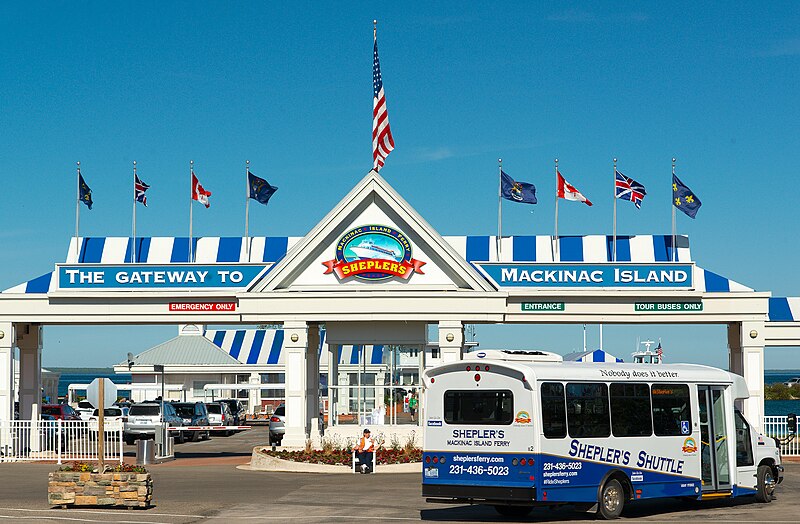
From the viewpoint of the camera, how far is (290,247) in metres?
38.0

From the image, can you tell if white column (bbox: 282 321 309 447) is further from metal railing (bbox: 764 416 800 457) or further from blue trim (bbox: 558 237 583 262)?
metal railing (bbox: 764 416 800 457)

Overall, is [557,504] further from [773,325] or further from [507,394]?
[773,325]

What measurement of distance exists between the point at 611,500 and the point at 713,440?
9.45 feet

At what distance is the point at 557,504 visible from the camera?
61.7ft

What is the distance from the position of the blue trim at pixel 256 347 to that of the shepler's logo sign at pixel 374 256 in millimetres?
43266

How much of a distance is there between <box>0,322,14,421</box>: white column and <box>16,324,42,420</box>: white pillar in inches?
75.7

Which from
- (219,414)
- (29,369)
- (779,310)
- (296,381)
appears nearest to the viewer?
(296,381)

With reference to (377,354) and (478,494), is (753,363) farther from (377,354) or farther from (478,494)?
(478,494)

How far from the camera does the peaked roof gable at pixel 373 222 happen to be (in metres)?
33.9

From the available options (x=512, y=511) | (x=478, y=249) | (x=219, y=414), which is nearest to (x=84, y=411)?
(x=219, y=414)

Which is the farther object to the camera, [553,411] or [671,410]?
[671,410]

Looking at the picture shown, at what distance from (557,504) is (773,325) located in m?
20.4

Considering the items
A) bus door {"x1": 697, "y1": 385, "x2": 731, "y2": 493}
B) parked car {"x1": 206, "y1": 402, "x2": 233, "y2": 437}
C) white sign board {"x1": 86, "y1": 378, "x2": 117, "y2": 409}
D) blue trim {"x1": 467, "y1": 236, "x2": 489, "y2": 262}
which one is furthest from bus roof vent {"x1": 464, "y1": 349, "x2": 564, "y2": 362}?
parked car {"x1": 206, "y1": 402, "x2": 233, "y2": 437}

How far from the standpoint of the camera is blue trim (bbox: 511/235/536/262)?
37719 millimetres
